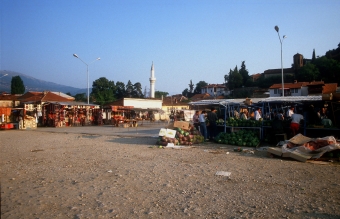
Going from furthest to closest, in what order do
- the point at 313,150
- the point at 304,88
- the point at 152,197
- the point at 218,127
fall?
the point at 304,88 → the point at 218,127 → the point at 313,150 → the point at 152,197

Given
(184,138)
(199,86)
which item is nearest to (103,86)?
(199,86)

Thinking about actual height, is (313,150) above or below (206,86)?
below

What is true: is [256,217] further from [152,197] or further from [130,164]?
[130,164]

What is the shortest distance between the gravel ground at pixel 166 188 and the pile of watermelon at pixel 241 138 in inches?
126

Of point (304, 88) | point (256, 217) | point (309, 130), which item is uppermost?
point (304, 88)

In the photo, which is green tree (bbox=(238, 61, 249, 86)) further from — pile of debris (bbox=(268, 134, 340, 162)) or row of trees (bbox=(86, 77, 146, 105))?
pile of debris (bbox=(268, 134, 340, 162))

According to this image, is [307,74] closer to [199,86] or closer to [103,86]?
[199,86]

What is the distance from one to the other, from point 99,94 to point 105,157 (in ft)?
169

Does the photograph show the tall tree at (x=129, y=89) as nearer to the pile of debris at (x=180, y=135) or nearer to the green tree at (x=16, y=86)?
the green tree at (x=16, y=86)

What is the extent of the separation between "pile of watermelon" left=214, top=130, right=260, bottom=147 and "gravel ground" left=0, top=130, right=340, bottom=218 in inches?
126

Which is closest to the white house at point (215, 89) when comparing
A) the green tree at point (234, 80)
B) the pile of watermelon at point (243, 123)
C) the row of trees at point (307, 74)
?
the row of trees at point (307, 74)

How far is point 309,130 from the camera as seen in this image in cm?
1304

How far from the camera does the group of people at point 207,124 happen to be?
14.9m

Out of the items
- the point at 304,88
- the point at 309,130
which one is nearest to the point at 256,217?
the point at 309,130
